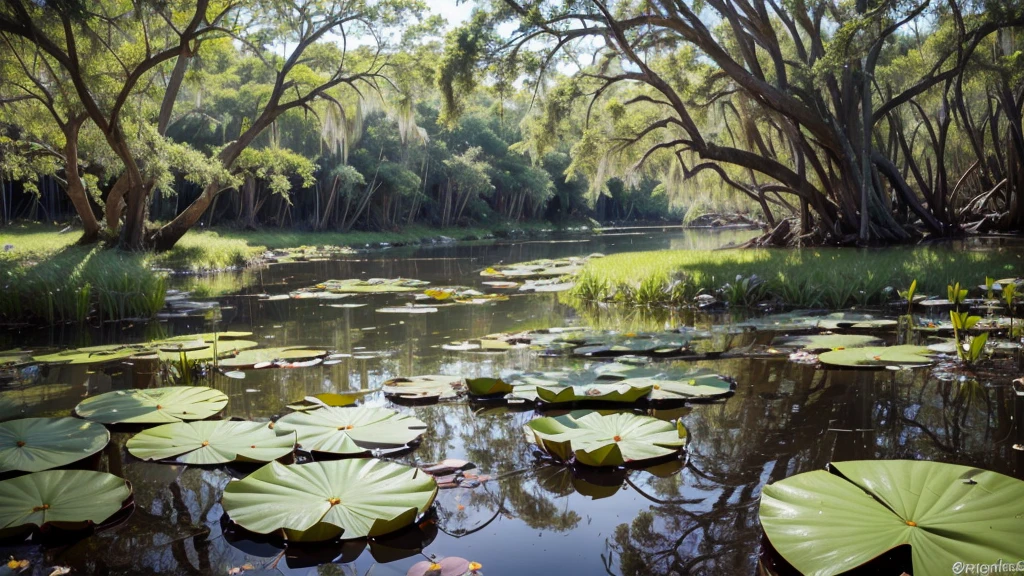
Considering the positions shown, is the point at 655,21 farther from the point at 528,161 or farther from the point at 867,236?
the point at 528,161

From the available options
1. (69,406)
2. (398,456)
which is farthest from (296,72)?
(398,456)

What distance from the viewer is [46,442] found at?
359 centimetres

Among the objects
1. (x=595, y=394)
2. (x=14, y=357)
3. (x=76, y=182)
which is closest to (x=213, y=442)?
(x=595, y=394)

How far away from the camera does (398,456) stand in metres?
3.77

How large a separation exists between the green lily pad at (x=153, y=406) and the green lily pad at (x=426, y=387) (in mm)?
1120

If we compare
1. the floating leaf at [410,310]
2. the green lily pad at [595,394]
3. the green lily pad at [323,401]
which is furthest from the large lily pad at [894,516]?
the floating leaf at [410,310]

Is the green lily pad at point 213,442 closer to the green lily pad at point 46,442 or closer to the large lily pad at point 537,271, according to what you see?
the green lily pad at point 46,442

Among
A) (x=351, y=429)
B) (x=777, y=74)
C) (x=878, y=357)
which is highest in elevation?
(x=777, y=74)

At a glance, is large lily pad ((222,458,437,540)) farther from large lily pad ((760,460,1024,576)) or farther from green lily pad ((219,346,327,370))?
green lily pad ((219,346,327,370))

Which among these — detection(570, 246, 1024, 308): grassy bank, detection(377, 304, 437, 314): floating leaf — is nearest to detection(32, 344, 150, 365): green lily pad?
detection(377, 304, 437, 314): floating leaf

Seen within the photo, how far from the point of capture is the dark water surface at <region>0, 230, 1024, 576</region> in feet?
8.63

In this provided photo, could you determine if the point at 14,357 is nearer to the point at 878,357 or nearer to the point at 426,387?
the point at 426,387

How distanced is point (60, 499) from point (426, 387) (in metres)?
2.47

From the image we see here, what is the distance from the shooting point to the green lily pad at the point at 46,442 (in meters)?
3.35
